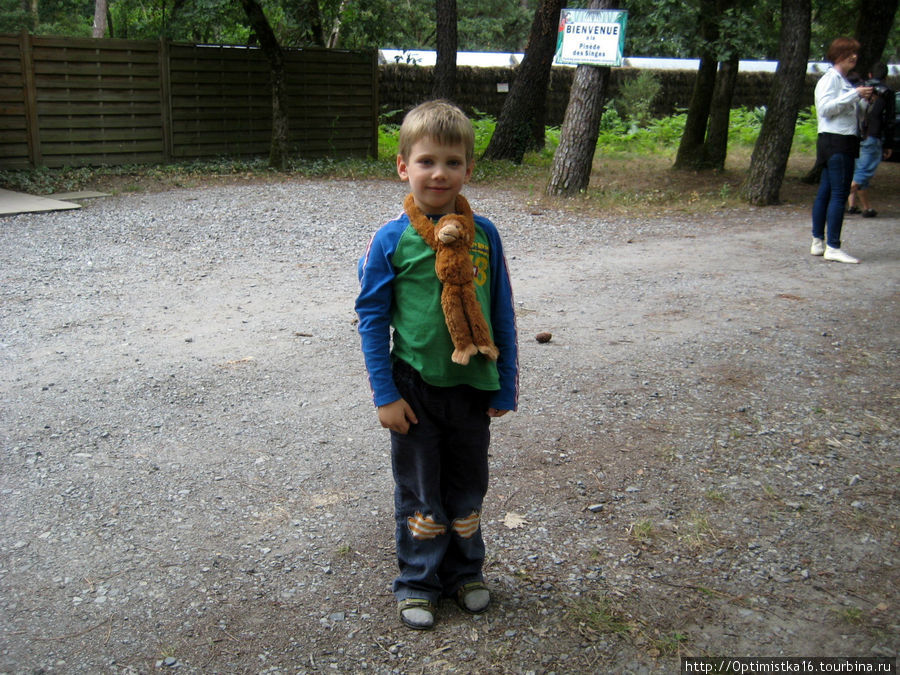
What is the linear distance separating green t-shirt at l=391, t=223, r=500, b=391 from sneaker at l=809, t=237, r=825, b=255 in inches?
269

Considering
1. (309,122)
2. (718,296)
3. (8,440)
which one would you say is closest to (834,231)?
(718,296)

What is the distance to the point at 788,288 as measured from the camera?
729 centimetres

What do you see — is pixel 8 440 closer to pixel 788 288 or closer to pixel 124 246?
pixel 124 246

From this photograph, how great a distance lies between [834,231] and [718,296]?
1.93 m

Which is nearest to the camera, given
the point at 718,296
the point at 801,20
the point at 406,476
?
the point at 406,476

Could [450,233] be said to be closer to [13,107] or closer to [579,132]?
[579,132]

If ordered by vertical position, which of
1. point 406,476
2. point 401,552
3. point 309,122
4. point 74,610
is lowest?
point 74,610

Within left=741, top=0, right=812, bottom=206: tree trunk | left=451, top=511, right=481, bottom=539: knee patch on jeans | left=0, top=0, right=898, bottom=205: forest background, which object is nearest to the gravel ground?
left=451, top=511, right=481, bottom=539: knee patch on jeans

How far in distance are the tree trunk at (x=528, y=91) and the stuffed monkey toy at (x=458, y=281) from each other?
1389 cm

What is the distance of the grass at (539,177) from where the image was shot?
11922mm

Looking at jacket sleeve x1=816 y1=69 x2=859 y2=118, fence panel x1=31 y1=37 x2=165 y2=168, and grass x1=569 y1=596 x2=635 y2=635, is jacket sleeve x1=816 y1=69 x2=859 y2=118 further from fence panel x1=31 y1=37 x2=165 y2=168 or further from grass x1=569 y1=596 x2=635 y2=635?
fence panel x1=31 y1=37 x2=165 y2=168

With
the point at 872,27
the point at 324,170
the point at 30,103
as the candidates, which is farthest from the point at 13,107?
the point at 872,27

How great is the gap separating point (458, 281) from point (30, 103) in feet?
43.4

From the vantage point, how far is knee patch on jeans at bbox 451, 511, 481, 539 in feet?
9.07
